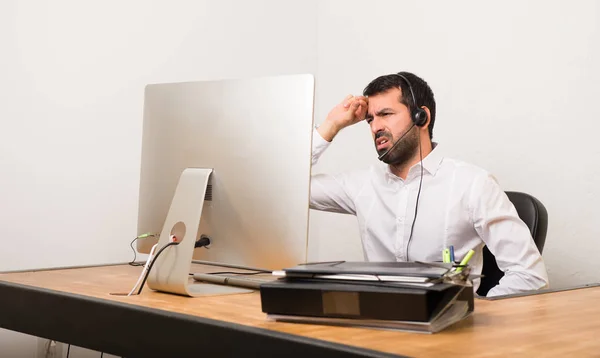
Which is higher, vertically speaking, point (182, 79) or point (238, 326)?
point (182, 79)

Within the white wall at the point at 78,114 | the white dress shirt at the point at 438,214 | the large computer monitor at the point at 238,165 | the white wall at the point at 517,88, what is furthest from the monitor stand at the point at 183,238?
the white wall at the point at 517,88

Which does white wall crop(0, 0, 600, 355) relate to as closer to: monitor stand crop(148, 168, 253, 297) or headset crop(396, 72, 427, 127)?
headset crop(396, 72, 427, 127)

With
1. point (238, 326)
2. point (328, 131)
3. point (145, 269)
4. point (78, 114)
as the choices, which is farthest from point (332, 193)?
point (238, 326)

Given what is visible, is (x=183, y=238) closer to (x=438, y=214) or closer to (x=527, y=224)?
(x=438, y=214)

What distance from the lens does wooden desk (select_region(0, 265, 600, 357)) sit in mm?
990

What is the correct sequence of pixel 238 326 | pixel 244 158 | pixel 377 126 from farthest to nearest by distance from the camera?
pixel 377 126
pixel 244 158
pixel 238 326

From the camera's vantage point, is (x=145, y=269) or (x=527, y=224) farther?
(x=527, y=224)

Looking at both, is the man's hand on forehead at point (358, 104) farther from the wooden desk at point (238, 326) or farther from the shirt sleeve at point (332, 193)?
the wooden desk at point (238, 326)

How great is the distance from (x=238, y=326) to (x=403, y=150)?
127 cm

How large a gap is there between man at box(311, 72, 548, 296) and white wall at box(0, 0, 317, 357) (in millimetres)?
742

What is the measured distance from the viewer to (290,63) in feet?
10.8

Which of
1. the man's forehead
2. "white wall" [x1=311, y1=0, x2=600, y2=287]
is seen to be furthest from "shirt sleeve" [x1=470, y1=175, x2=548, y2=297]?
"white wall" [x1=311, y1=0, x2=600, y2=287]

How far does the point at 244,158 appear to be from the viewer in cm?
149

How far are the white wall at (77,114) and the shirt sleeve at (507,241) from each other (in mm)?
1260
